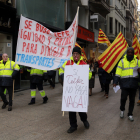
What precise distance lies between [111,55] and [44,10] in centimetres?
682

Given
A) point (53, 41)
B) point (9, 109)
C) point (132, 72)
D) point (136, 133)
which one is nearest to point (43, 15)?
point (53, 41)

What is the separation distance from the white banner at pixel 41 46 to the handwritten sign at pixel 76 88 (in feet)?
4.85

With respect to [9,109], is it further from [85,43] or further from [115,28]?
[115,28]

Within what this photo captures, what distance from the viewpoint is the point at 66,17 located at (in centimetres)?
1494

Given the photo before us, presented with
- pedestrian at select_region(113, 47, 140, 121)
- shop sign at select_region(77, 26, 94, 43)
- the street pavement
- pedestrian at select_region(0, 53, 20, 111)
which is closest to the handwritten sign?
the street pavement

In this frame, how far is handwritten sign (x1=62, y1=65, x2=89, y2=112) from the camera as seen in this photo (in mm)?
4340

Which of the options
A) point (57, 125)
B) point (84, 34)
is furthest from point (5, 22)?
point (84, 34)

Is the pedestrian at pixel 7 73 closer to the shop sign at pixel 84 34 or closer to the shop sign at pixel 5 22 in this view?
the shop sign at pixel 5 22

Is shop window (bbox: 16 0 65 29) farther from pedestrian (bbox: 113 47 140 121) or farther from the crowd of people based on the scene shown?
pedestrian (bbox: 113 47 140 121)

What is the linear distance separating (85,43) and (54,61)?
48.7ft

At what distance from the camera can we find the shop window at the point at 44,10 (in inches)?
418

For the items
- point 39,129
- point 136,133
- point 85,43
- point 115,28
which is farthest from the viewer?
point 115,28

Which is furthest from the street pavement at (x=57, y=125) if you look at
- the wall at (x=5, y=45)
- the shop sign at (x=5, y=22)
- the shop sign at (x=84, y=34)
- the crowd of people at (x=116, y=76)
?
the shop sign at (x=84, y=34)

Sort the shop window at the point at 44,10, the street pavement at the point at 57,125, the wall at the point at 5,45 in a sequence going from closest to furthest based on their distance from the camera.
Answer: the street pavement at the point at 57,125 → the wall at the point at 5,45 → the shop window at the point at 44,10
